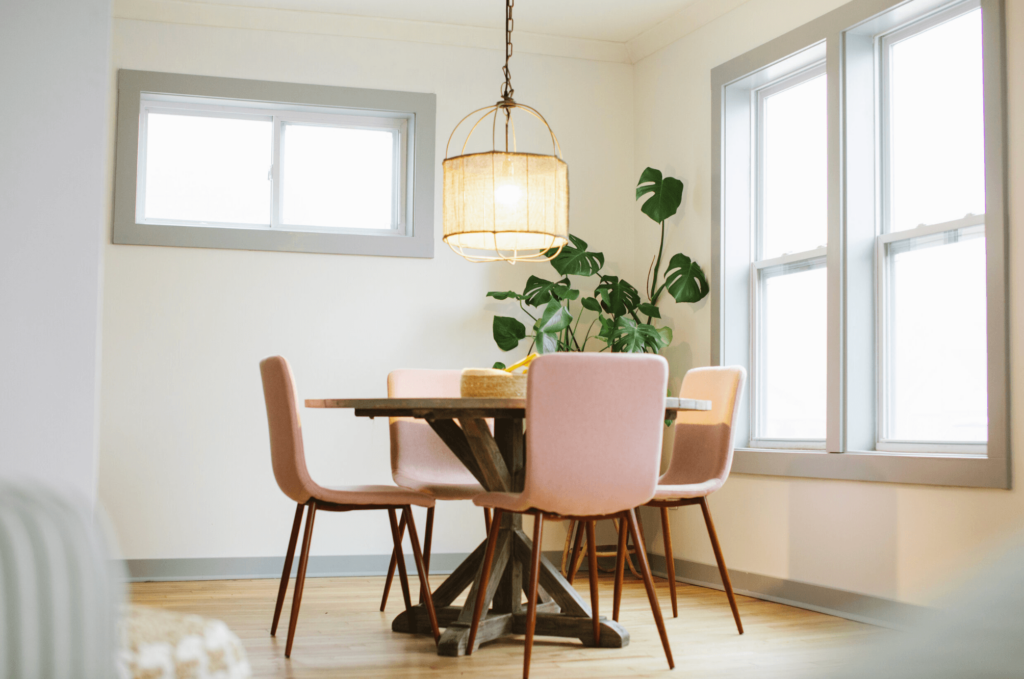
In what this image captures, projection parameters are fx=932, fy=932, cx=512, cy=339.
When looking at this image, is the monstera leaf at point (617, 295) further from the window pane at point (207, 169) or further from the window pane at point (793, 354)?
the window pane at point (207, 169)

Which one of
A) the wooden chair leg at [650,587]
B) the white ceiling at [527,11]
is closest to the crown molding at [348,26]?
the white ceiling at [527,11]

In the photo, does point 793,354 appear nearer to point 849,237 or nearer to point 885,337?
point 885,337

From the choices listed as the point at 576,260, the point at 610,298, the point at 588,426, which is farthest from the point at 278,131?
the point at 588,426

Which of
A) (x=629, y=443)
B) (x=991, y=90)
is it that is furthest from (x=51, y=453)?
(x=991, y=90)

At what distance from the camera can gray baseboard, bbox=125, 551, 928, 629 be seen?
144 inches

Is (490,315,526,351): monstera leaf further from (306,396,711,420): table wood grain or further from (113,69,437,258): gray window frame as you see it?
(306,396,711,420): table wood grain

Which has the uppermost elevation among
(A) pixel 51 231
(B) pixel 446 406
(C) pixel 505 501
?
(A) pixel 51 231

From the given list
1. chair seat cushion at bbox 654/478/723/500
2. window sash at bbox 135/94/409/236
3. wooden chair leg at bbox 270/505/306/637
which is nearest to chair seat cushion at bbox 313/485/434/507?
wooden chair leg at bbox 270/505/306/637

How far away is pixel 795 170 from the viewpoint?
161 inches

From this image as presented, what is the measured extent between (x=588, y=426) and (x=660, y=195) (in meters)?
2.30

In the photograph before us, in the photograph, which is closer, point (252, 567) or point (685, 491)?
point (685, 491)

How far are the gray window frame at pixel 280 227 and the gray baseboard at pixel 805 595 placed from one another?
2.03 m

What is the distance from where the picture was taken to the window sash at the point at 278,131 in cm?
456

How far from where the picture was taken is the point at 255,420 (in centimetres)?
445
